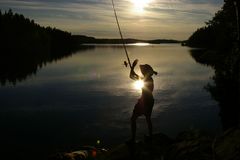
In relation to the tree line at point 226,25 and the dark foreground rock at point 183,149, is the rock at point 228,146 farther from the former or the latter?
the tree line at point 226,25

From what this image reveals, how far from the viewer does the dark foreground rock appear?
1008 centimetres

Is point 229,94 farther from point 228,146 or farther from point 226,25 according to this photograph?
point 228,146

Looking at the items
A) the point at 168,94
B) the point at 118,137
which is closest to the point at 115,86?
the point at 168,94

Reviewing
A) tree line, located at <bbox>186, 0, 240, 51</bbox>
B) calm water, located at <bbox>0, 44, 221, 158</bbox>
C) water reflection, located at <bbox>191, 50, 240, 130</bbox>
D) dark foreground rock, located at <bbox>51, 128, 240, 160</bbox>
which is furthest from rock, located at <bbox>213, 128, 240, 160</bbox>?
calm water, located at <bbox>0, 44, 221, 158</bbox>

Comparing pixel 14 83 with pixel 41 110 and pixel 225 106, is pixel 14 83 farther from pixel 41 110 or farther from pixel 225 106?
pixel 225 106

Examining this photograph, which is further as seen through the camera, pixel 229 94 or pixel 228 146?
pixel 229 94

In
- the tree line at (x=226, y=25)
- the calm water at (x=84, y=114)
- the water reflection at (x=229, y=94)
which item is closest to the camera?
the calm water at (x=84, y=114)

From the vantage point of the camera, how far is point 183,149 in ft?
38.3

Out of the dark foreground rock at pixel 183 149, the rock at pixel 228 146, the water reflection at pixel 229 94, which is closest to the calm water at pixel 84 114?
the water reflection at pixel 229 94

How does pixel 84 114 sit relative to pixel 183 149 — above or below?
below

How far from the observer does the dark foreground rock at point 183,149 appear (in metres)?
10.1

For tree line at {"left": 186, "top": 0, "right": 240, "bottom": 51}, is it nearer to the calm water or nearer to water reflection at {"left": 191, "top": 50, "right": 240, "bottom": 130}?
water reflection at {"left": 191, "top": 50, "right": 240, "bottom": 130}

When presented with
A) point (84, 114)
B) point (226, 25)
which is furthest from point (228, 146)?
point (226, 25)

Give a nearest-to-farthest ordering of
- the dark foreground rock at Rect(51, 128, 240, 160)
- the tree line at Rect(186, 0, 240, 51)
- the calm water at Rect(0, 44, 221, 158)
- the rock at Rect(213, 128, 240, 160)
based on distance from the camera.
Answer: the rock at Rect(213, 128, 240, 160) < the dark foreground rock at Rect(51, 128, 240, 160) < the calm water at Rect(0, 44, 221, 158) < the tree line at Rect(186, 0, 240, 51)
